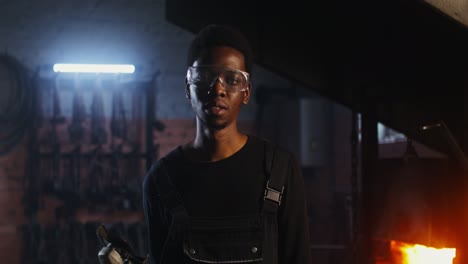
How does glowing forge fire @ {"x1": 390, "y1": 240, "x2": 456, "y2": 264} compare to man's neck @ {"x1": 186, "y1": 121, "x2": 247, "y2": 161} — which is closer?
man's neck @ {"x1": 186, "y1": 121, "x2": 247, "y2": 161}

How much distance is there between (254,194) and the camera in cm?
207

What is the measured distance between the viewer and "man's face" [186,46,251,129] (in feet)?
6.79

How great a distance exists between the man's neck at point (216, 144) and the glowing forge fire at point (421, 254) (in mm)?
2401

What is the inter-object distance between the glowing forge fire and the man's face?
97.4 inches

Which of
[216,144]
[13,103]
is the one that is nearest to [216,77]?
[216,144]

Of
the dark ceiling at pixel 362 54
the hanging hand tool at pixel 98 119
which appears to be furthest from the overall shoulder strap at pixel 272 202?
the hanging hand tool at pixel 98 119

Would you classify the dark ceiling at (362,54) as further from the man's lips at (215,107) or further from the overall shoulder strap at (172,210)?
the overall shoulder strap at (172,210)

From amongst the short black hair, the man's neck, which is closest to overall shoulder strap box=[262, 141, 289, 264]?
the man's neck

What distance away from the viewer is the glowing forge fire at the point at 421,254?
3.97 metres

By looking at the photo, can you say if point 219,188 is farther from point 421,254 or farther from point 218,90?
point 421,254

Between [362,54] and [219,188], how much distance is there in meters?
3.17

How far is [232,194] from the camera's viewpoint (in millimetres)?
2061

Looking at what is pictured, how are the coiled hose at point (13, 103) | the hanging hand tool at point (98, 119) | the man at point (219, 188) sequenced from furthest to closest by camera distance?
the hanging hand tool at point (98, 119), the coiled hose at point (13, 103), the man at point (219, 188)

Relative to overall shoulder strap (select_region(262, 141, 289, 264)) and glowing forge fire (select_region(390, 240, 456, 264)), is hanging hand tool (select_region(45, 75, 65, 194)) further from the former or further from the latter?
overall shoulder strap (select_region(262, 141, 289, 264))
